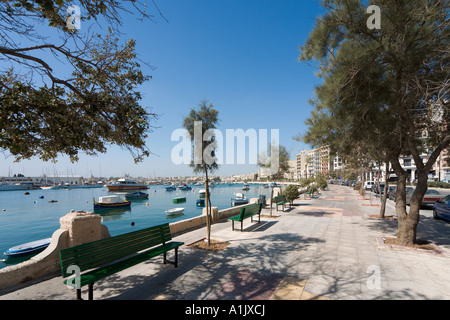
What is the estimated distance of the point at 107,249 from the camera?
4.14 m

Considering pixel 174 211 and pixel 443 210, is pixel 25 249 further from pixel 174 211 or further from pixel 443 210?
pixel 443 210

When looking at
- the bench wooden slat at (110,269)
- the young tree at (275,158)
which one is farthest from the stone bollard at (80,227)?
the young tree at (275,158)

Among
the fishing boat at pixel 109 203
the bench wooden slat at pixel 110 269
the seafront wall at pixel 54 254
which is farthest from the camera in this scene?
the fishing boat at pixel 109 203

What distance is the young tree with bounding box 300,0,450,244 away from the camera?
17.5 ft

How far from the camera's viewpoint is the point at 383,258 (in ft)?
18.4

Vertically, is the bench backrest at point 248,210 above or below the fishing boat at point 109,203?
above

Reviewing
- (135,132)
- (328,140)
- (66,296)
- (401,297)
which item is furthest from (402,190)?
(66,296)

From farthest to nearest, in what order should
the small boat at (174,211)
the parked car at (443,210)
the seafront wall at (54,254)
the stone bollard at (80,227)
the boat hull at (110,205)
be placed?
the boat hull at (110,205) < the small boat at (174,211) < the parked car at (443,210) < the stone bollard at (80,227) < the seafront wall at (54,254)

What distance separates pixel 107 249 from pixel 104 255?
12 centimetres

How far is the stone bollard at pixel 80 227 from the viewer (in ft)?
16.1

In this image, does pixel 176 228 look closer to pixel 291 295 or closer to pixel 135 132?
pixel 135 132

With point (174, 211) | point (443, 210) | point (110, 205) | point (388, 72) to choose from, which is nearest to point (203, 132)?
point (388, 72)

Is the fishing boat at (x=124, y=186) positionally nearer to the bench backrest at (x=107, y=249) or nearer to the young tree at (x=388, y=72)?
the bench backrest at (x=107, y=249)

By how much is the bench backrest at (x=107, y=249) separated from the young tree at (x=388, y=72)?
20.8ft
